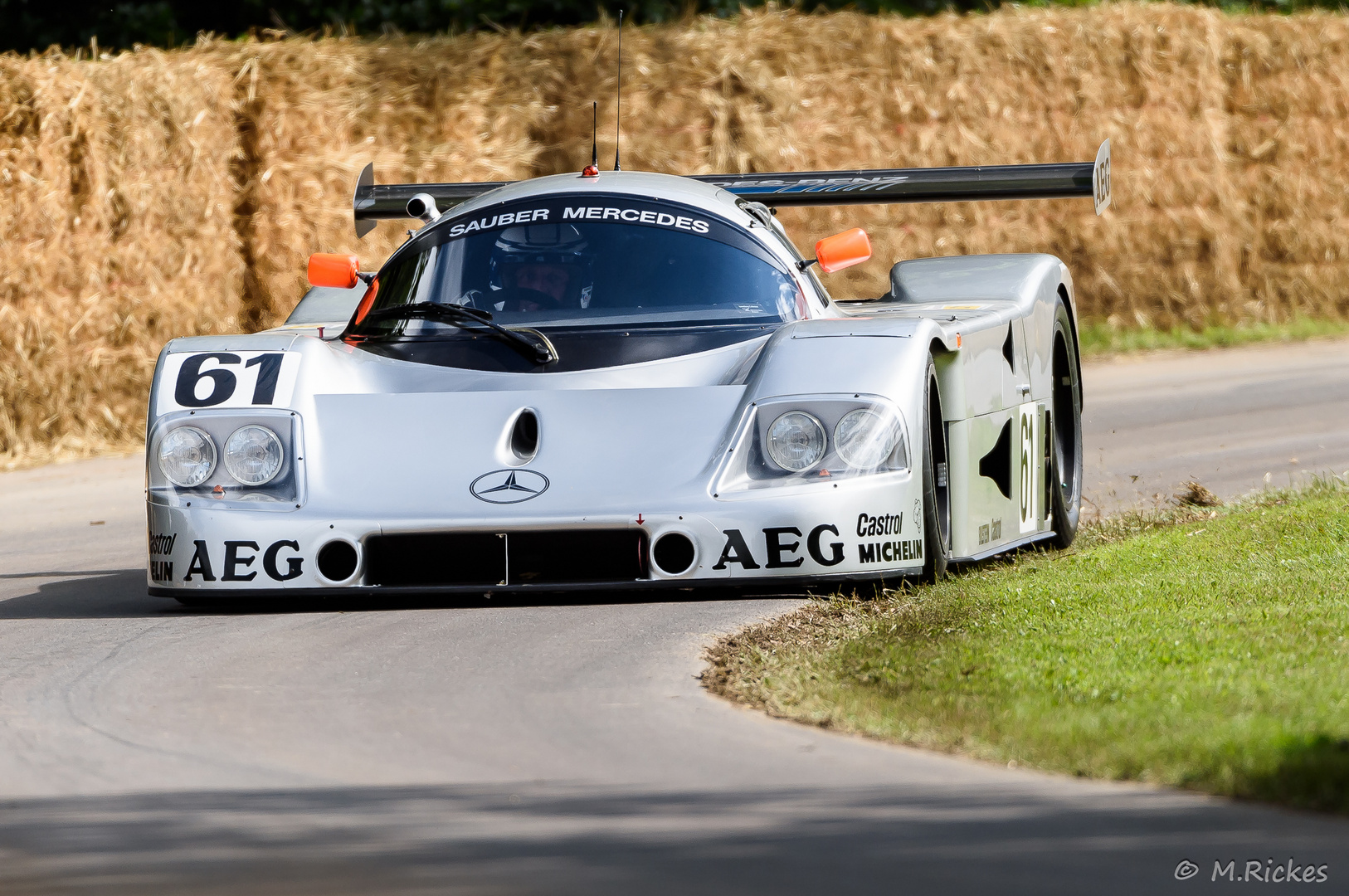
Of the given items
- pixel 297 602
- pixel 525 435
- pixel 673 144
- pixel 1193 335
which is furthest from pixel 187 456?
pixel 1193 335

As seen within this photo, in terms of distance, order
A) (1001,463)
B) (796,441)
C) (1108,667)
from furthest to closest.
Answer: (1001,463), (796,441), (1108,667)

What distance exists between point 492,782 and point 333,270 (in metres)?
3.99

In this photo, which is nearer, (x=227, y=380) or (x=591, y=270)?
(x=227, y=380)

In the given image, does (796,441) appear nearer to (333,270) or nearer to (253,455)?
(253,455)

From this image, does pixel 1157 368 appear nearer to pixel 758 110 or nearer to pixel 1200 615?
pixel 758 110

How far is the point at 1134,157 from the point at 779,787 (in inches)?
592

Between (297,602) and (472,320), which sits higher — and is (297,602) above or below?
below

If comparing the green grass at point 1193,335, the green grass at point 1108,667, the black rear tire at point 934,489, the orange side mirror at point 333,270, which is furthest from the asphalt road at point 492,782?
the green grass at point 1193,335

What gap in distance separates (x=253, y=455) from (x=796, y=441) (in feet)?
5.57

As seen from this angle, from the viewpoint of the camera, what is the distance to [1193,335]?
18047 mm

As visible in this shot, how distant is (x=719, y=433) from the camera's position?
20.4ft

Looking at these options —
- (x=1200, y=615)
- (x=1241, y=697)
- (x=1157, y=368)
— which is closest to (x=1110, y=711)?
(x=1241, y=697)

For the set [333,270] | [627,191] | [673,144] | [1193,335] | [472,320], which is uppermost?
[627,191]

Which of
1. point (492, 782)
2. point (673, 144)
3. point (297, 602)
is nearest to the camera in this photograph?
point (492, 782)
